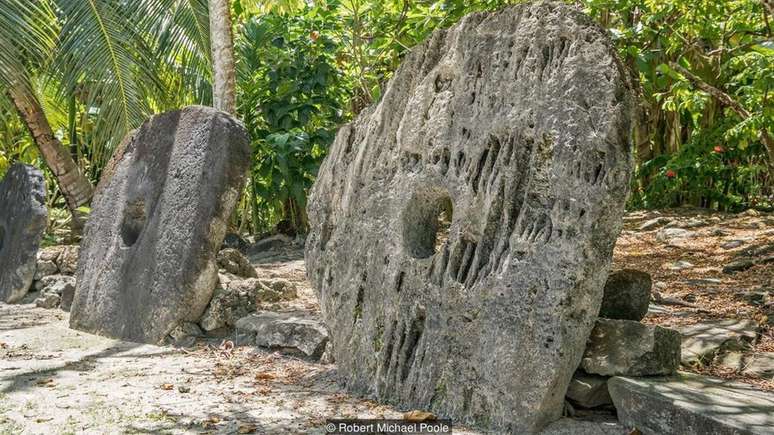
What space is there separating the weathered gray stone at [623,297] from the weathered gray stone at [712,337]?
327 millimetres

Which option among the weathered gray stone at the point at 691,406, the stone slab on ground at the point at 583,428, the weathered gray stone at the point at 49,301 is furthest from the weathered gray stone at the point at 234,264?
the weathered gray stone at the point at 691,406

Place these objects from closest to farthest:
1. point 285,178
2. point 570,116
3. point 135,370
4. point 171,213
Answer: point 570,116
point 135,370
point 171,213
point 285,178

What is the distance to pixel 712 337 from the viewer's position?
4215 millimetres

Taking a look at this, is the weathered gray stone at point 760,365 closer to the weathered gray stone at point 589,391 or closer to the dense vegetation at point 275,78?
the weathered gray stone at point 589,391

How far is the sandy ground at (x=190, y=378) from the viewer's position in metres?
3.88

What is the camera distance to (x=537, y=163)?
360 centimetres

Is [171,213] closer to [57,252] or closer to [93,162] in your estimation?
[57,252]

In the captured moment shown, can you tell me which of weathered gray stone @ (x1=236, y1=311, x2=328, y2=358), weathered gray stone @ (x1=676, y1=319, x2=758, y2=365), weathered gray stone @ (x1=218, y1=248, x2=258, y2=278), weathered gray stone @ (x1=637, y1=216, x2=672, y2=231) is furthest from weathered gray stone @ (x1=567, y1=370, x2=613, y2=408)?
weathered gray stone @ (x1=637, y1=216, x2=672, y2=231)

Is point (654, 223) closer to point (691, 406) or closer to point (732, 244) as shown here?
point (732, 244)

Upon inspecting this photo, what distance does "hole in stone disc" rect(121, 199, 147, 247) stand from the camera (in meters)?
6.34

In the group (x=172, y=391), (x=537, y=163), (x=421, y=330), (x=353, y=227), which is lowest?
(x=172, y=391)

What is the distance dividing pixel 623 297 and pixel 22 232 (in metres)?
6.10

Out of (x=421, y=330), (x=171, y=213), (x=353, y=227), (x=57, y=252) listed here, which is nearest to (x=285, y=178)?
(x=57, y=252)

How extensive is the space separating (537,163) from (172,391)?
2339 millimetres
